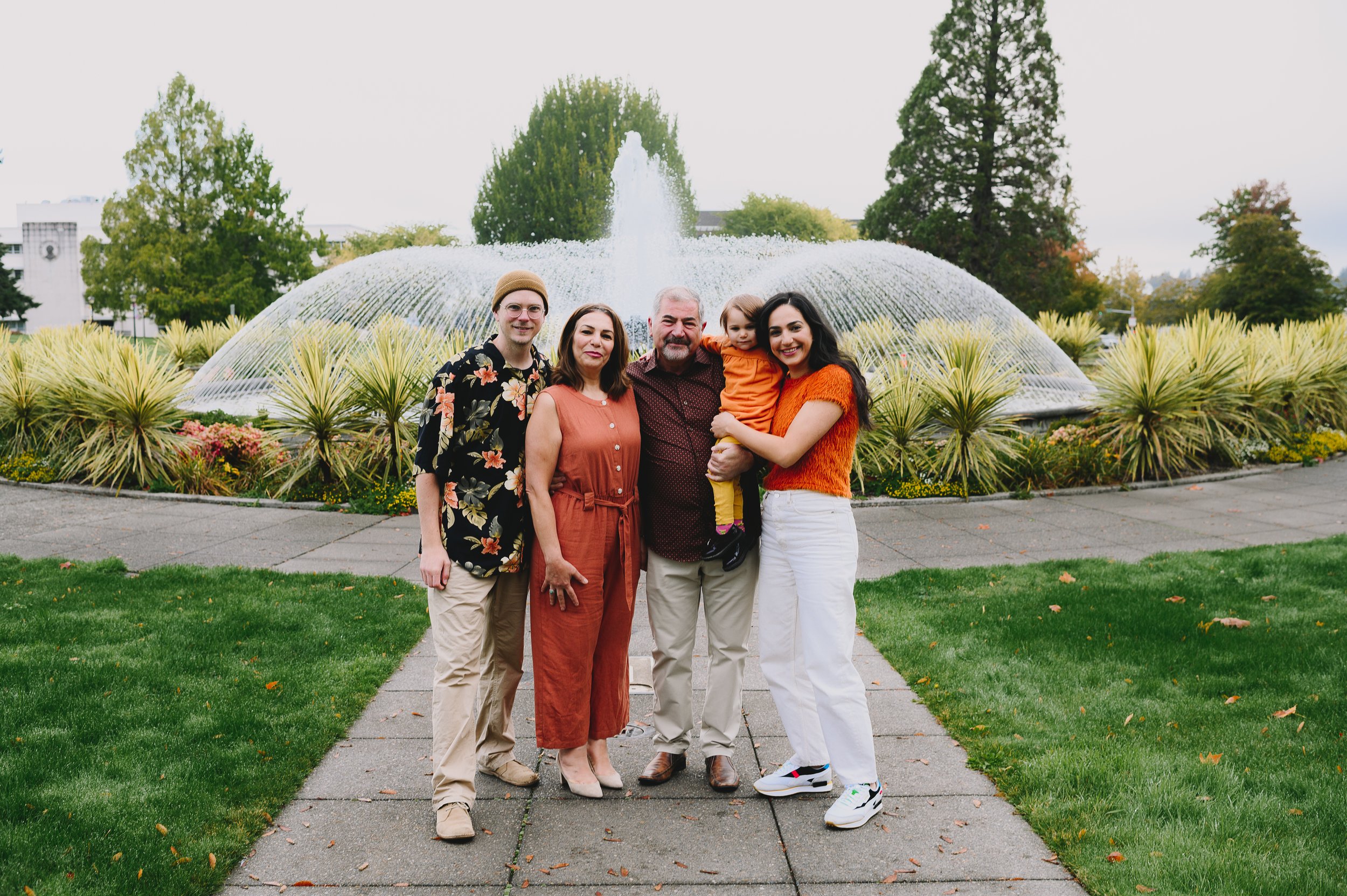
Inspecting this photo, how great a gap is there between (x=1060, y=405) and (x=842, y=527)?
10.5 meters

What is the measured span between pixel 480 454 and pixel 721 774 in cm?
157

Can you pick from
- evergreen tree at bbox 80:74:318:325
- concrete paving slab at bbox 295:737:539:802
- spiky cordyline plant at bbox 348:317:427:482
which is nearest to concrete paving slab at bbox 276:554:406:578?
spiky cordyline plant at bbox 348:317:427:482

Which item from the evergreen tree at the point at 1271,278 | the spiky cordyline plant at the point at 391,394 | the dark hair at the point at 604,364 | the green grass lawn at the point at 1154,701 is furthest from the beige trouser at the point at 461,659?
the evergreen tree at the point at 1271,278

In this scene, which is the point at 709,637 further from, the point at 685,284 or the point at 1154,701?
the point at 685,284

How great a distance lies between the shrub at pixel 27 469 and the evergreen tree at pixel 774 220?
43.3m

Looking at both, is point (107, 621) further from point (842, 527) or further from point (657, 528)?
point (842, 527)

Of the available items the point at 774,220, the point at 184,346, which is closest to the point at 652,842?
the point at 184,346

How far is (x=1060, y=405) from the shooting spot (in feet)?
41.1

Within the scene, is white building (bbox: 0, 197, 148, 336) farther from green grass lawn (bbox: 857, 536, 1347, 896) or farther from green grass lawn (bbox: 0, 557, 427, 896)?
green grass lawn (bbox: 857, 536, 1347, 896)

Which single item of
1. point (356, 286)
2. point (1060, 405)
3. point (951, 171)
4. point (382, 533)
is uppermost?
point (951, 171)

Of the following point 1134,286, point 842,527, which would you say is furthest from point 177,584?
point 1134,286

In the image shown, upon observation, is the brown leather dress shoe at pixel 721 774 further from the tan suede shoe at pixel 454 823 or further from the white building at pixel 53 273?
the white building at pixel 53 273

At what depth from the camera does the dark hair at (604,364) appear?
10.9 feet

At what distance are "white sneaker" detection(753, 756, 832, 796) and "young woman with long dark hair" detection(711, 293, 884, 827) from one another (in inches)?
0.4
